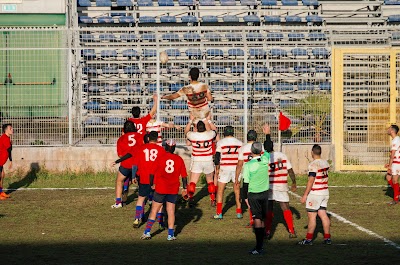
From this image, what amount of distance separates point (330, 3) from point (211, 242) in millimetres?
23781

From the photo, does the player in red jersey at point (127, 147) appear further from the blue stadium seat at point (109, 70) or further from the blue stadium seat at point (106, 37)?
the blue stadium seat at point (106, 37)

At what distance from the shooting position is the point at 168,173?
14.3 meters

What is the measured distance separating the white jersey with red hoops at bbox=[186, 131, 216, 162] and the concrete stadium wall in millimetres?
5747

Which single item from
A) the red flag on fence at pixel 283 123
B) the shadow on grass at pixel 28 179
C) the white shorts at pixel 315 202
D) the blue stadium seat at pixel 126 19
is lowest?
the shadow on grass at pixel 28 179

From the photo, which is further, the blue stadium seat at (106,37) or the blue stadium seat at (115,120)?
the blue stadium seat at (106,37)

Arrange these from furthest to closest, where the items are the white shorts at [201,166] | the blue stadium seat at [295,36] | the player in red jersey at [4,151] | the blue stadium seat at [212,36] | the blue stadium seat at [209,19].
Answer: the blue stadium seat at [209,19] → the blue stadium seat at [295,36] → the blue stadium seat at [212,36] → the player in red jersey at [4,151] → the white shorts at [201,166]

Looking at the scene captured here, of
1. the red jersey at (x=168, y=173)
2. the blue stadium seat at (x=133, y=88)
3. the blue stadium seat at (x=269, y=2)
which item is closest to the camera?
the red jersey at (x=168, y=173)

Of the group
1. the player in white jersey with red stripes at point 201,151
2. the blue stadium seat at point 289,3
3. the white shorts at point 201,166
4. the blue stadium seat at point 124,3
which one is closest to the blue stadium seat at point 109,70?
the player in white jersey with red stripes at point 201,151

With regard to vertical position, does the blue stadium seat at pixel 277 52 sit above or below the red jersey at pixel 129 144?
above

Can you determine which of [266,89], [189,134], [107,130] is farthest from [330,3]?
[189,134]

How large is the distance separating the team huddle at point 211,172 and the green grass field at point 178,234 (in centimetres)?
39

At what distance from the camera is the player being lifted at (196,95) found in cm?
1820

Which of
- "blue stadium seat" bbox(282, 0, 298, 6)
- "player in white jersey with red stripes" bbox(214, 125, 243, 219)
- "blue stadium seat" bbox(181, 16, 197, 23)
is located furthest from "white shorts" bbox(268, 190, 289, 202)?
"blue stadium seat" bbox(282, 0, 298, 6)

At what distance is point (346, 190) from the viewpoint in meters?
21.3
